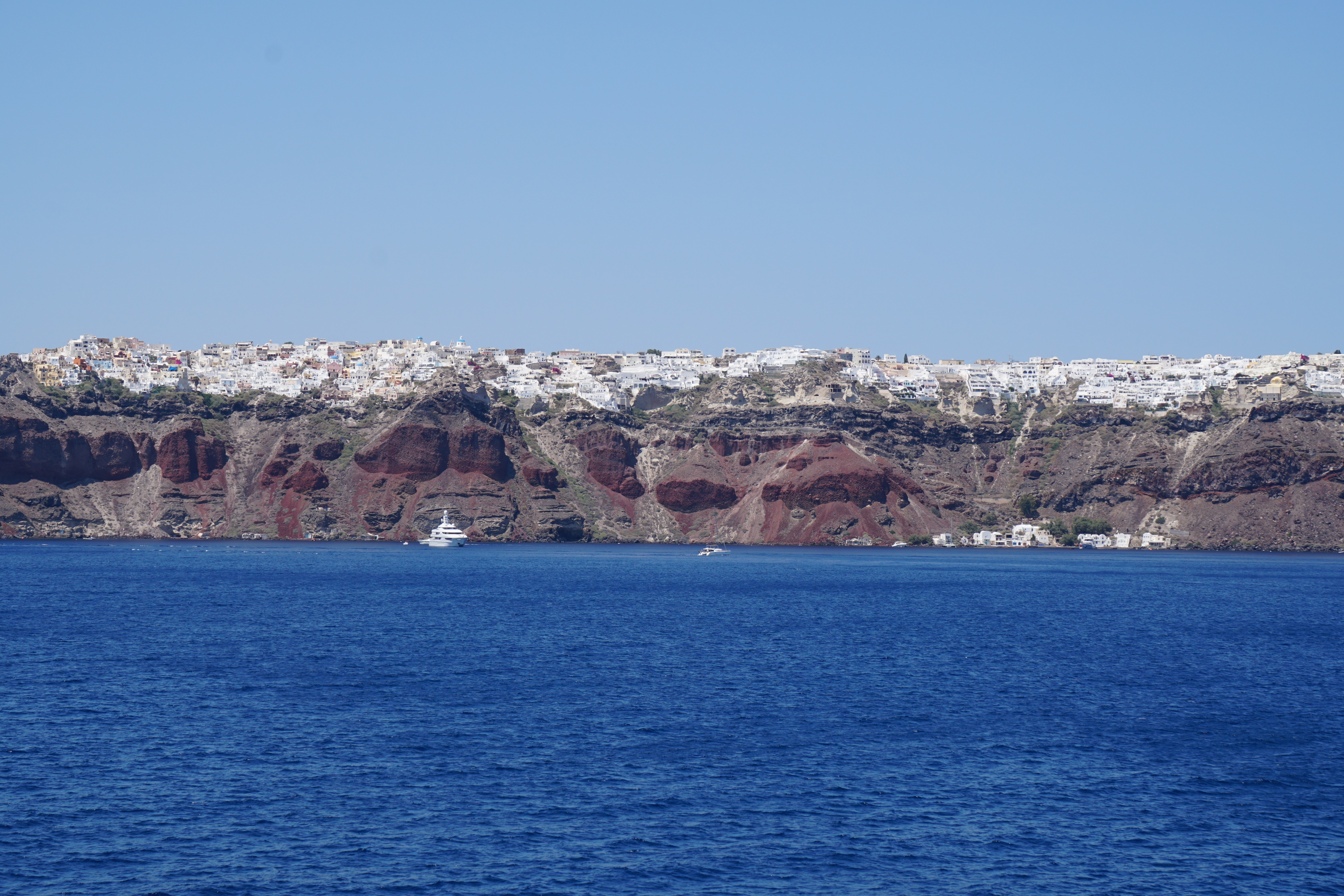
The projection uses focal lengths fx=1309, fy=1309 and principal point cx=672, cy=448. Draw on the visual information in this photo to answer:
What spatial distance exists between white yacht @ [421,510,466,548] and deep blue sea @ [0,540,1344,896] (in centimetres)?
9291

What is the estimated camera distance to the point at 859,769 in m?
46.6

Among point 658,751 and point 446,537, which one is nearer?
point 658,751

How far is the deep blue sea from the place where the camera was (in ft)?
118

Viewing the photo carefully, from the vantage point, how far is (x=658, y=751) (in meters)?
48.7

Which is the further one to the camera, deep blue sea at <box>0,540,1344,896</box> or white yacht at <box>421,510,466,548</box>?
white yacht at <box>421,510,466,548</box>

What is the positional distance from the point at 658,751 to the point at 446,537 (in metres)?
149

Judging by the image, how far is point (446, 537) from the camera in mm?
193625

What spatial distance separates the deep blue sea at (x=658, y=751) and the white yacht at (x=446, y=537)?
305 feet

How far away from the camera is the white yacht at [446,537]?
634 feet

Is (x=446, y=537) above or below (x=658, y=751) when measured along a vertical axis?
above

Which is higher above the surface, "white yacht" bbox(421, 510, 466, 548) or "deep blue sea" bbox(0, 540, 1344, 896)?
"white yacht" bbox(421, 510, 466, 548)

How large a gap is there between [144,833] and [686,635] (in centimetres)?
4852

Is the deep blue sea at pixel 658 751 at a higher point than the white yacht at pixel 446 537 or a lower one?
lower

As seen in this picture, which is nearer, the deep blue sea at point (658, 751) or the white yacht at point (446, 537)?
the deep blue sea at point (658, 751)
